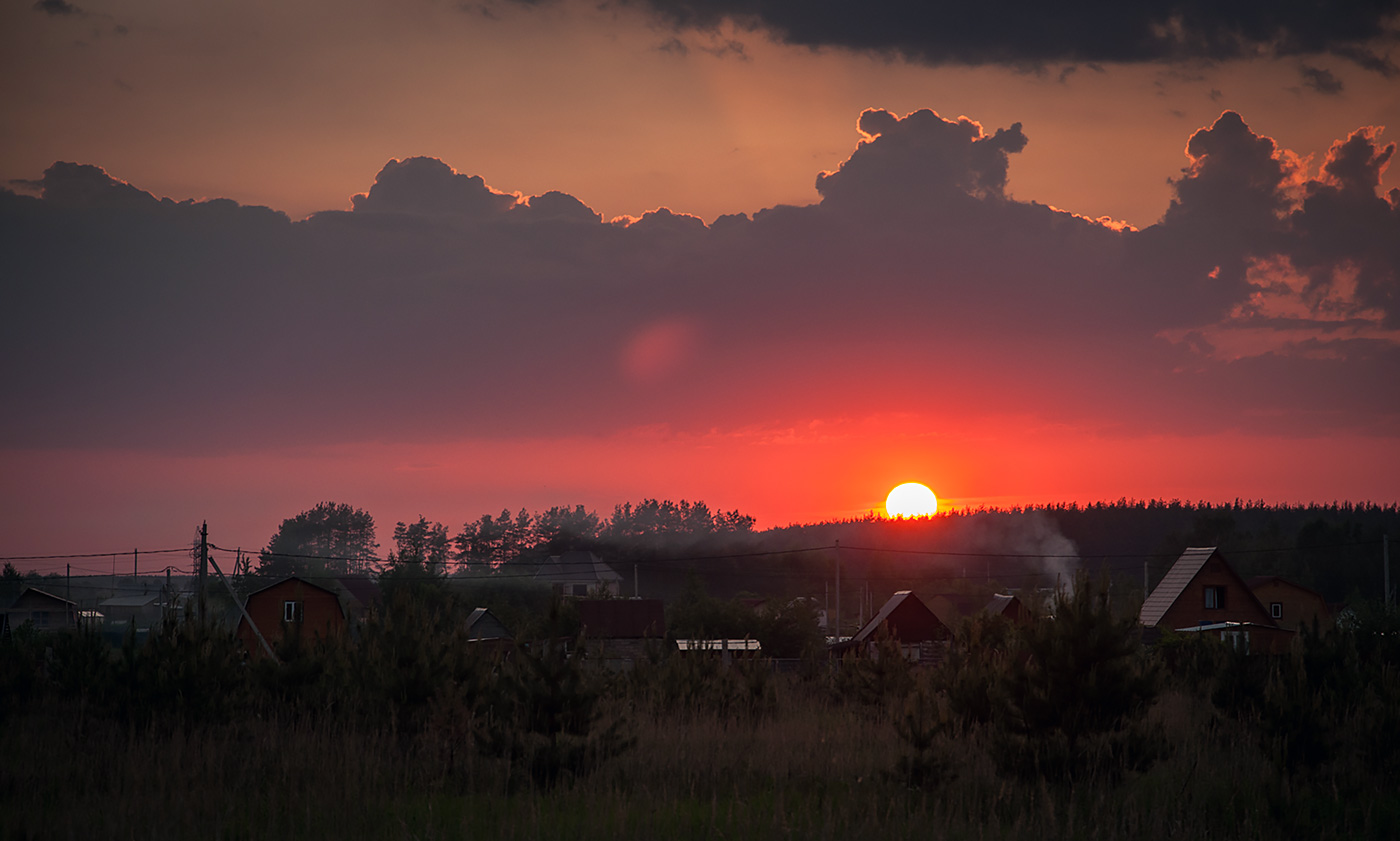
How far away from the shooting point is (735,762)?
15.2 meters

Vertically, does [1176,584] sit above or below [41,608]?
above

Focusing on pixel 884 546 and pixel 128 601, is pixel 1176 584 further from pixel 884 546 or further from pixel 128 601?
pixel 128 601

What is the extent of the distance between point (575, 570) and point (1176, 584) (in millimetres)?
71069

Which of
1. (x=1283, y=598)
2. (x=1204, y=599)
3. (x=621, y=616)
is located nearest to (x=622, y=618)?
(x=621, y=616)

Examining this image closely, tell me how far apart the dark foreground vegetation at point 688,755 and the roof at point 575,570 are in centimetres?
9105

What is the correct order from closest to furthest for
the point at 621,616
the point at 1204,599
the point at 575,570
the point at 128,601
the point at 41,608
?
the point at 1204,599
the point at 621,616
the point at 41,608
the point at 575,570
the point at 128,601

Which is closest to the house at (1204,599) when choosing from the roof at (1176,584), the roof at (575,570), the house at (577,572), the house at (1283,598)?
the roof at (1176,584)

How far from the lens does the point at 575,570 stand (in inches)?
4444

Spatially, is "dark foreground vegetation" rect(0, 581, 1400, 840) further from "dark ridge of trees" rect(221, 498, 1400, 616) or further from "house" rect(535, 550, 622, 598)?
"house" rect(535, 550, 622, 598)

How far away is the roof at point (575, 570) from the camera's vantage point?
111000mm

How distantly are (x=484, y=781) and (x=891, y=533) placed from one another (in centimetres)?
17134

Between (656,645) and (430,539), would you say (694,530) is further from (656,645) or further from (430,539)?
(656,645)

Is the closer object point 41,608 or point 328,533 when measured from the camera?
point 41,608

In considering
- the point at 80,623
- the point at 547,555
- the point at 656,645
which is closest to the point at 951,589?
the point at 547,555
